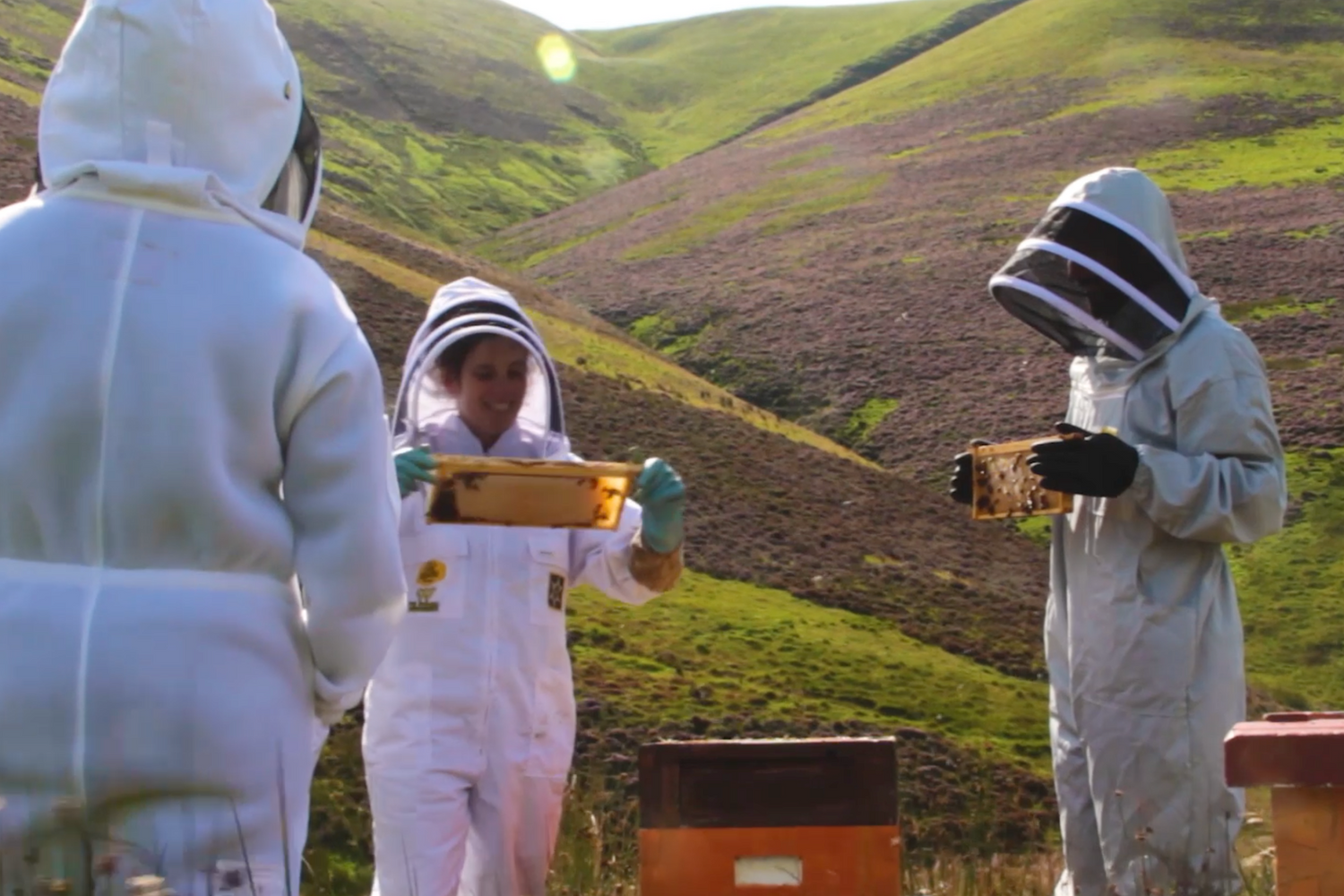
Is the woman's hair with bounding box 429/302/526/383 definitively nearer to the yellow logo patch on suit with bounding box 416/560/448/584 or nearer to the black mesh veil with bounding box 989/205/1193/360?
the yellow logo patch on suit with bounding box 416/560/448/584

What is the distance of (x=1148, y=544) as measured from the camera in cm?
544

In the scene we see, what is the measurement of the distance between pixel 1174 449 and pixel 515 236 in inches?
2011

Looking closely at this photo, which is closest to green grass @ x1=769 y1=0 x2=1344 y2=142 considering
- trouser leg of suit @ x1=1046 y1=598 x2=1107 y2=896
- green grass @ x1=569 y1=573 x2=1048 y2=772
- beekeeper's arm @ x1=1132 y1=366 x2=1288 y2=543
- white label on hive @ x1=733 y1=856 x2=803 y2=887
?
green grass @ x1=569 y1=573 x2=1048 y2=772

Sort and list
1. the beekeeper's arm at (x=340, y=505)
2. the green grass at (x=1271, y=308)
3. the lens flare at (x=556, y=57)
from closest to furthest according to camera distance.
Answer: the beekeeper's arm at (x=340, y=505) → the green grass at (x=1271, y=308) → the lens flare at (x=556, y=57)

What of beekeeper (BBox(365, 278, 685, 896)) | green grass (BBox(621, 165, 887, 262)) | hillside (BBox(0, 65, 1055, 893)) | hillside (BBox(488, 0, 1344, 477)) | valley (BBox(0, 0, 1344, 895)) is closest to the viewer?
beekeeper (BBox(365, 278, 685, 896))

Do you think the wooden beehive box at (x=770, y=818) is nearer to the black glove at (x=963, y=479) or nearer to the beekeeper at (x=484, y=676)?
the beekeeper at (x=484, y=676)

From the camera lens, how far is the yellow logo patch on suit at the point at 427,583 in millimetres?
5242

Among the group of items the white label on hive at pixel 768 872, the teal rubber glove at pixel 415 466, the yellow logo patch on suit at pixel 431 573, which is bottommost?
the white label on hive at pixel 768 872

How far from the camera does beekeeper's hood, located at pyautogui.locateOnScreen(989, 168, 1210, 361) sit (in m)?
5.62

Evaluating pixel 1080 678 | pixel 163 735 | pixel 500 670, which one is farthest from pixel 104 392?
pixel 1080 678

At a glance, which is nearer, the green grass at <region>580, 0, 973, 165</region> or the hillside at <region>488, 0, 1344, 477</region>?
the hillside at <region>488, 0, 1344, 477</region>

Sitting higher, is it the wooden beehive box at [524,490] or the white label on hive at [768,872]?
the wooden beehive box at [524,490]

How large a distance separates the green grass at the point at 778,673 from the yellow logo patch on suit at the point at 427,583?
21.1ft

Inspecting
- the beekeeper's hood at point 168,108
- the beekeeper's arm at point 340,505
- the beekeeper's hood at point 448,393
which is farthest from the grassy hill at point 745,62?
the beekeeper's arm at point 340,505
